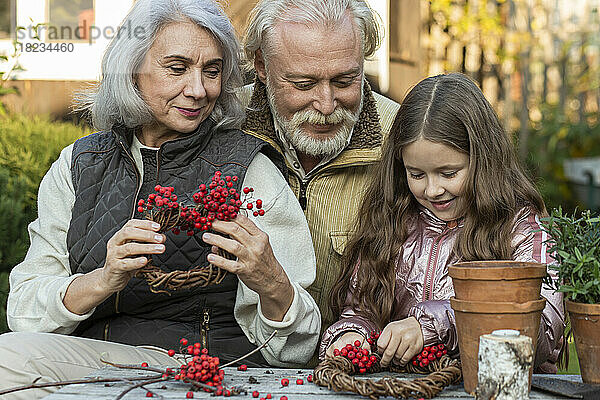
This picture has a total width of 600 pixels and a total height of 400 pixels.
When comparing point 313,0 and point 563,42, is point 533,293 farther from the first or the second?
point 563,42

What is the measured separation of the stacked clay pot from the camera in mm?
2004

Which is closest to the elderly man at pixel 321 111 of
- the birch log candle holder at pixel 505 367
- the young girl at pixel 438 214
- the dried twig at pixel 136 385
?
the young girl at pixel 438 214

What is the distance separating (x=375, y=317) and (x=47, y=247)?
1.17m

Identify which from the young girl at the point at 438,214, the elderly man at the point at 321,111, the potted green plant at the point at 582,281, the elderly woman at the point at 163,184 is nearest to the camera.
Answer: the potted green plant at the point at 582,281

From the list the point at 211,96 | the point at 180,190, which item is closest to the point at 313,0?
the point at 211,96

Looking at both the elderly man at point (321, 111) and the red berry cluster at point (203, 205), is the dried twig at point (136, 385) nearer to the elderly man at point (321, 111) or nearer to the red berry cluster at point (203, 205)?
the red berry cluster at point (203, 205)

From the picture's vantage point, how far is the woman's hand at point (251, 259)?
90.4 inches

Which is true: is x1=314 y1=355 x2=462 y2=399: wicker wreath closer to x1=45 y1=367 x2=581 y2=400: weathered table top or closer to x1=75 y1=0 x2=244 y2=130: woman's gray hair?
x1=45 y1=367 x2=581 y2=400: weathered table top

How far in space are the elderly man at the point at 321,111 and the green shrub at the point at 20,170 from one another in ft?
3.81

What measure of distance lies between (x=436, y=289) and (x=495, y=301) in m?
0.72

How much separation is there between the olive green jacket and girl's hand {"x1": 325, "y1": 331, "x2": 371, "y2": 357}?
0.61 metres

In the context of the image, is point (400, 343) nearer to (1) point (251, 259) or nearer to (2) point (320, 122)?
(1) point (251, 259)

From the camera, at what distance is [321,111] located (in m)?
3.16

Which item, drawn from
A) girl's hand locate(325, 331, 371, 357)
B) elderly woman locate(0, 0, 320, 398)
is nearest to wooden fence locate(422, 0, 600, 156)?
elderly woman locate(0, 0, 320, 398)
